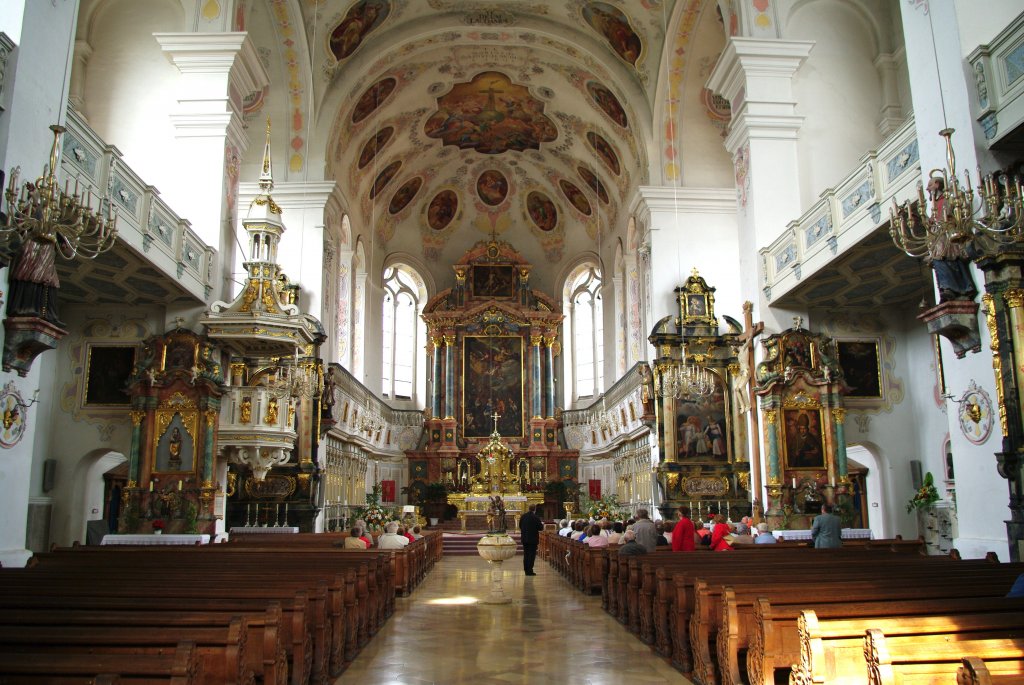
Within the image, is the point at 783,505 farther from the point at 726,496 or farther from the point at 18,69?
the point at 18,69

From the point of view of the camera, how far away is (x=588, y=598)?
37.1 ft

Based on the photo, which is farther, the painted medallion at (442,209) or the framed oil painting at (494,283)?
the framed oil painting at (494,283)

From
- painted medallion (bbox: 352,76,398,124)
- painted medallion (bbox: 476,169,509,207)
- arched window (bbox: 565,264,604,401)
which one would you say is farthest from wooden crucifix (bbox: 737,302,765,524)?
painted medallion (bbox: 476,169,509,207)

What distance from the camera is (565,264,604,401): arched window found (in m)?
30.6

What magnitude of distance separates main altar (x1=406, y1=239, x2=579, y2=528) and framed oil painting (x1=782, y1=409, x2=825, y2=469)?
15827 millimetres

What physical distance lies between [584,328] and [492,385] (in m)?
3.98

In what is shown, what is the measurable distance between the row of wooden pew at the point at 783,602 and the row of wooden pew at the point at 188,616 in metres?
2.62

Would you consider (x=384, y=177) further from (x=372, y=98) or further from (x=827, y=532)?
(x=827, y=532)

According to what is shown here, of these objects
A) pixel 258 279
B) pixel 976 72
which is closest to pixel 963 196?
pixel 976 72

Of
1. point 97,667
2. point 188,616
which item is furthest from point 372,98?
point 97,667

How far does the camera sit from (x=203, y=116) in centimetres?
1405

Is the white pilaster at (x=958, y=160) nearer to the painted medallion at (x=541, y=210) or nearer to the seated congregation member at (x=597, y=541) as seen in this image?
the seated congregation member at (x=597, y=541)

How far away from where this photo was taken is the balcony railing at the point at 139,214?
31.7ft

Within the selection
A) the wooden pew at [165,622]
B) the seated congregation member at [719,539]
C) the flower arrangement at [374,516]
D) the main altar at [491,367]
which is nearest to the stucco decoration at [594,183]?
the main altar at [491,367]
